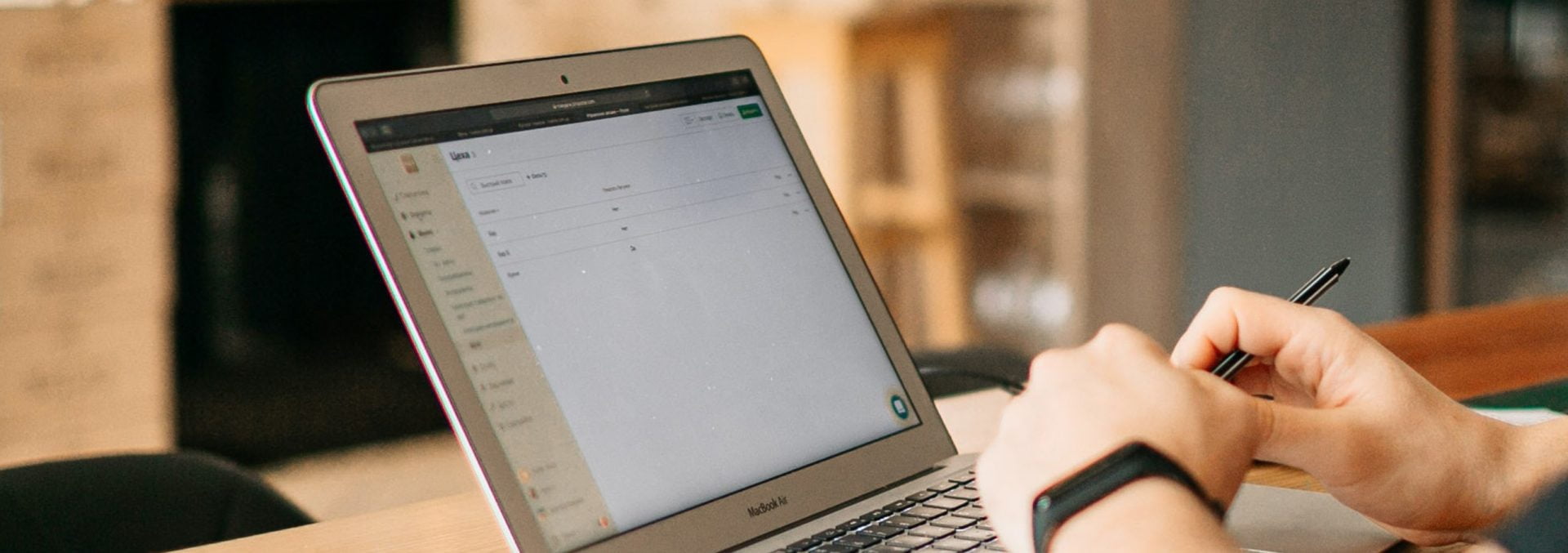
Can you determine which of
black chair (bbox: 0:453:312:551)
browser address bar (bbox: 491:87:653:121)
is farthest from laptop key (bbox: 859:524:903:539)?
black chair (bbox: 0:453:312:551)

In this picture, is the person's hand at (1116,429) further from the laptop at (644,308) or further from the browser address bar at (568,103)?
the browser address bar at (568,103)

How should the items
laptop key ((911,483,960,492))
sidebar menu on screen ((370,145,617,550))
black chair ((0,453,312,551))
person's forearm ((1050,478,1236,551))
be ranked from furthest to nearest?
black chair ((0,453,312,551)), laptop key ((911,483,960,492)), sidebar menu on screen ((370,145,617,550)), person's forearm ((1050,478,1236,551))

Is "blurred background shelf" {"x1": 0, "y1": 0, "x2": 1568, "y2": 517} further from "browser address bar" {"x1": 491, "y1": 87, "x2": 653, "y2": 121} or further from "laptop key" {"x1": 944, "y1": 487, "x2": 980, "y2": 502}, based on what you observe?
"laptop key" {"x1": 944, "y1": 487, "x2": 980, "y2": 502}

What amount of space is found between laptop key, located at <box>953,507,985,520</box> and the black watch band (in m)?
0.15

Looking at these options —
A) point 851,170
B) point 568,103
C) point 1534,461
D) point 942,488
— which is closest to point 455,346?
point 568,103

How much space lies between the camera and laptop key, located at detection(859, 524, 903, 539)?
0.61 meters

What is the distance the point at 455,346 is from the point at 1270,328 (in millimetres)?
351

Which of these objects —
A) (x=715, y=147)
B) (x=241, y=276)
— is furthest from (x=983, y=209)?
(x=715, y=147)

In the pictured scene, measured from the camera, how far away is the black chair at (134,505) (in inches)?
34.1

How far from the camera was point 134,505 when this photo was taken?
0.90 metres

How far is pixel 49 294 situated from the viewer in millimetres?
2195

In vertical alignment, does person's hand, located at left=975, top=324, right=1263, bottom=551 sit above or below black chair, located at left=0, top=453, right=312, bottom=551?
below

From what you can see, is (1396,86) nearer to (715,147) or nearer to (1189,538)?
(715,147)

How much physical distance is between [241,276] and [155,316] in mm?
229
